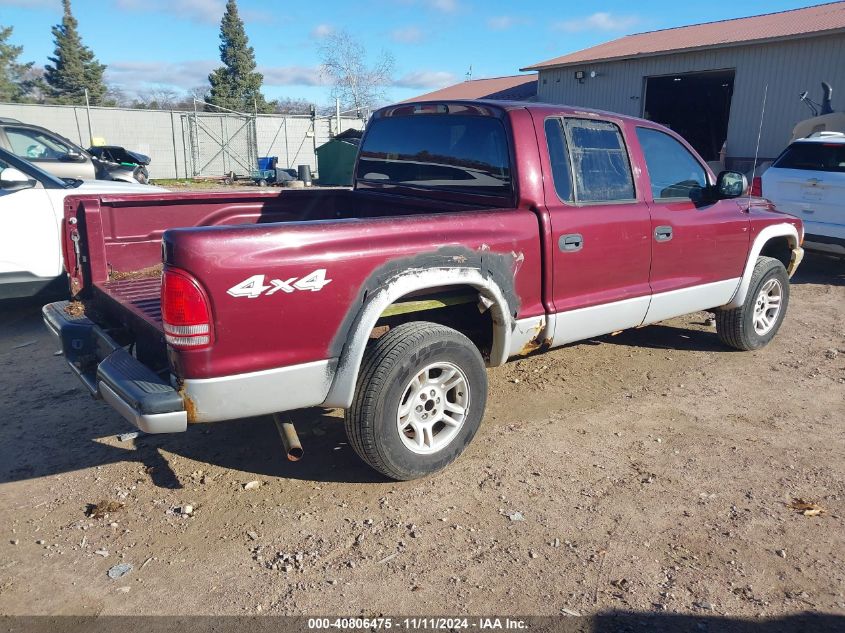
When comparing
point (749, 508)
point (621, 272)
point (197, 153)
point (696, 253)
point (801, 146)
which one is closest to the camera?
point (749, 508)

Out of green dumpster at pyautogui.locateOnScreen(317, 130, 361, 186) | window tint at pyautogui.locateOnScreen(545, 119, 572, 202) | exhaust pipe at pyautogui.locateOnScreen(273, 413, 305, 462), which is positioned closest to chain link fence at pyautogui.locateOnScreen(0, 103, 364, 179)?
green dumpster at pyautogui.locateOnScreen(317, 130, 361, 186)

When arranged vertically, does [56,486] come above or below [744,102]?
below

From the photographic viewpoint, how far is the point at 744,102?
60.9 ft

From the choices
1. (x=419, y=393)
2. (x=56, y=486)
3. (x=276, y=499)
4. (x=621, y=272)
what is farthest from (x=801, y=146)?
(x=56, y=486)

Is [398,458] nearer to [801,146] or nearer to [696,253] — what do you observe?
[696,253]

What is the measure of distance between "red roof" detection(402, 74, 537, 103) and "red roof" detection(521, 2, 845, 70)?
140 inches

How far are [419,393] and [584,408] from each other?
5.36ft

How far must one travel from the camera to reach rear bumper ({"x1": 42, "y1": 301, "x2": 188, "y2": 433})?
9.29ft

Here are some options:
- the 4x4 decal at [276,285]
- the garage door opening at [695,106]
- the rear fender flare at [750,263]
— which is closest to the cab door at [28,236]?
the 4x4 decal at [276,285]

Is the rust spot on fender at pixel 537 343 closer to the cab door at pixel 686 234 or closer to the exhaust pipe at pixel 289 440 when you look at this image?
the cab door at pixel 686 234

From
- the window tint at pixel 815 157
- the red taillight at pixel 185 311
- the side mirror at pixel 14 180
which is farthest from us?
the window tint at pixel 815 157

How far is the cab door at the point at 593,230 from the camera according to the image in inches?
159

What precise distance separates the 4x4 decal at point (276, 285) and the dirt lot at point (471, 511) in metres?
1.17

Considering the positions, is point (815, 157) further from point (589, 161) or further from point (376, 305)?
point (376, 305)
